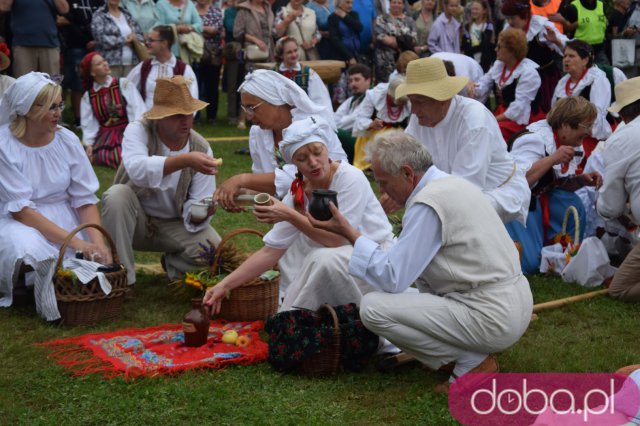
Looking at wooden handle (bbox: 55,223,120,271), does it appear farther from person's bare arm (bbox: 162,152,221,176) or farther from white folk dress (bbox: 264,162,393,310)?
white folk dress (bbox: 264,162,393,310)

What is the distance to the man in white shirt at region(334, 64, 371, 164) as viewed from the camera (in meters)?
10.9

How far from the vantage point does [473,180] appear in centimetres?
571

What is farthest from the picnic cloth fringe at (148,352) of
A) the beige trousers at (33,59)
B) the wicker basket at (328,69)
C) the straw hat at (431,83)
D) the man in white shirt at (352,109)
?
the wicker basket at (328,69)

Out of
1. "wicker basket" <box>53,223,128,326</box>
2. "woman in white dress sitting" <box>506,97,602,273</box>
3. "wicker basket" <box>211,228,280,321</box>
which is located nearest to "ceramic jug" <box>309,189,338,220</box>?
"wicker basket" <box>211,228,280,321</box>

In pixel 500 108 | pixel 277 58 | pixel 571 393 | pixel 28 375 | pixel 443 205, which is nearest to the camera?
pixel 443 205

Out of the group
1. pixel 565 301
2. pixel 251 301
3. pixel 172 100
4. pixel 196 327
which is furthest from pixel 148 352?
pixel 565 301

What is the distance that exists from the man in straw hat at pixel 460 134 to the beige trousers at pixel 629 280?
0.80 m

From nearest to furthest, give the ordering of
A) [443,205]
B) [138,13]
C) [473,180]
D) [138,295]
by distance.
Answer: [443,205] → [473,180] → [138,295] → [138,13]

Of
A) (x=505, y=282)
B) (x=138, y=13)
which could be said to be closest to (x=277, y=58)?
→ (x=138, y=13)

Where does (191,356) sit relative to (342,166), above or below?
below

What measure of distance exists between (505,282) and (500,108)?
6391 millimetres

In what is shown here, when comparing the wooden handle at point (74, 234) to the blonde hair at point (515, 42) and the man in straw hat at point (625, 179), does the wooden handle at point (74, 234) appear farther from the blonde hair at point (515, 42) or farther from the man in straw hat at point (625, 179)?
the blonde hair at point (515, 42)

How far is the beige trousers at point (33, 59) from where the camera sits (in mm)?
11602

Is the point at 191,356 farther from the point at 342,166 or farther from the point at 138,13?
the point at 138,13
